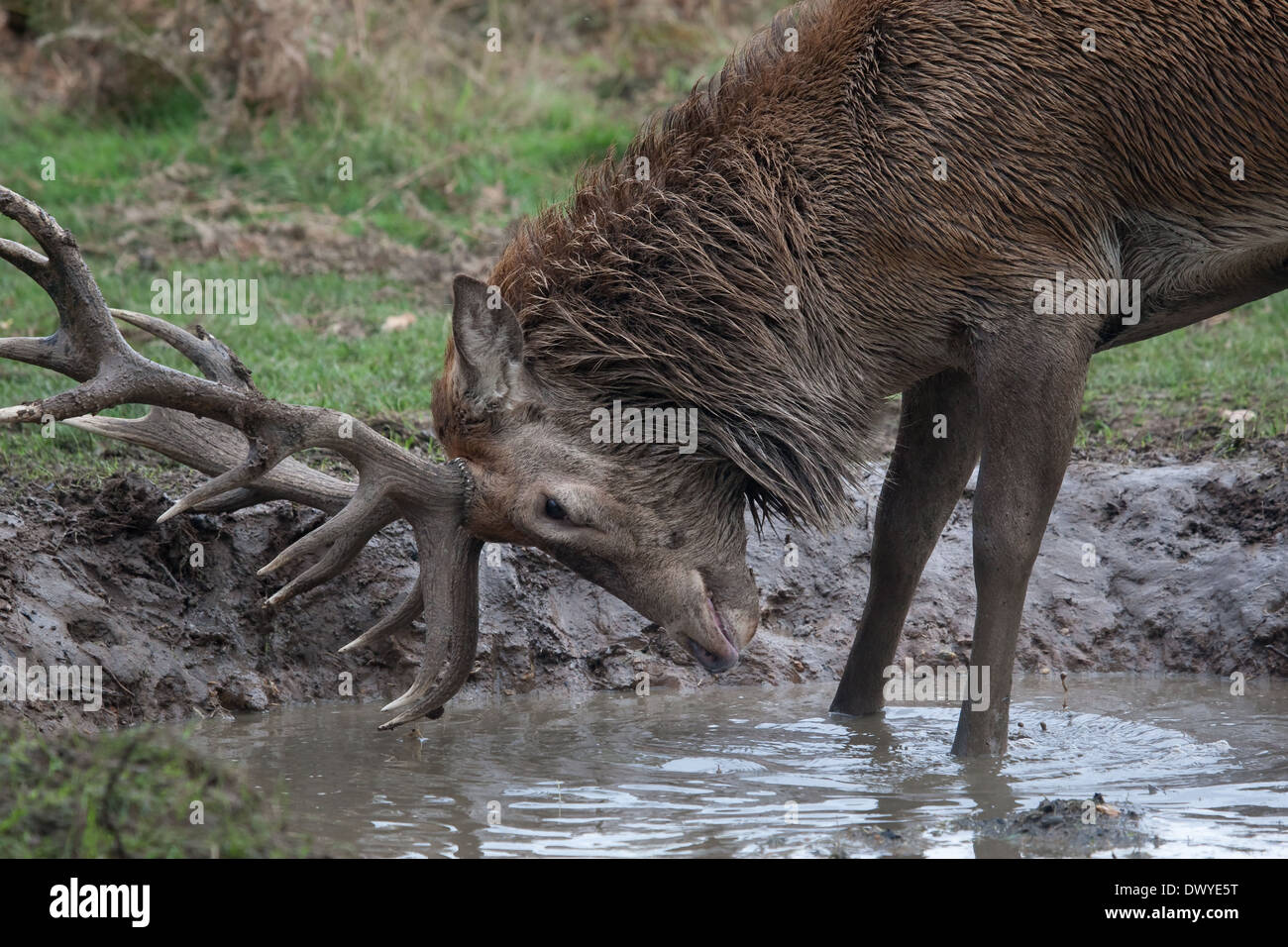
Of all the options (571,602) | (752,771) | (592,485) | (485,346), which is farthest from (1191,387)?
(485,346)

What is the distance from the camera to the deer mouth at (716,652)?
519 cm

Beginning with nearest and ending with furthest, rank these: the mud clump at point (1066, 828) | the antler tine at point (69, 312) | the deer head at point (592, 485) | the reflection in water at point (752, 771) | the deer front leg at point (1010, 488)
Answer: the mud clump at point (1066, 828) → the reflection in water at point (752, 771) → the antler tine at point (69, 312) → the deer front leg at point (1010, 488) → the deer head at point (592, 485)

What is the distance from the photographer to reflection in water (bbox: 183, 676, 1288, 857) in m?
4.32

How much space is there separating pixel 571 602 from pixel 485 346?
1.85 meters

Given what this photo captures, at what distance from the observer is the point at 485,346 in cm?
492

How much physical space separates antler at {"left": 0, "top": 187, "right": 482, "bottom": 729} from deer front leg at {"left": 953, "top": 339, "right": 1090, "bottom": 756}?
5.45 ft

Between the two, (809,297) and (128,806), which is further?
(809,297)

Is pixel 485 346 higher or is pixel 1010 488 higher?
pixel 485 346

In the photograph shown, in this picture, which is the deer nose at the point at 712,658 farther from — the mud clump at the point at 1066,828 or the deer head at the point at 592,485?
the mud clump at the point at 1066,828

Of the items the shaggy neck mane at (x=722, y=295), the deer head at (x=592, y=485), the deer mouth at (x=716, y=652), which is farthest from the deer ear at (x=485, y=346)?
the deer mouth at (x=716, y=652)

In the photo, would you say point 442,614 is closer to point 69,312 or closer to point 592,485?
point 592,485

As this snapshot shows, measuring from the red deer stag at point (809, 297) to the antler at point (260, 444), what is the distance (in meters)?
0.01
